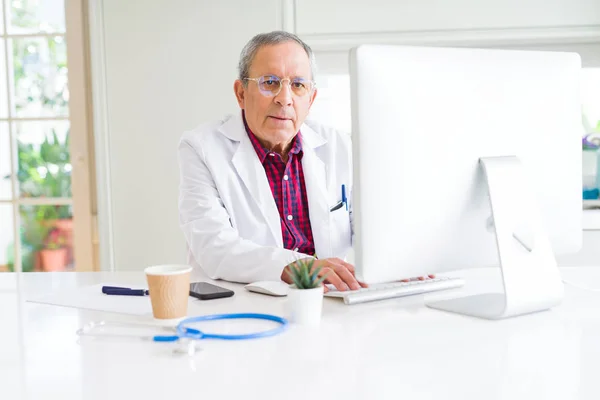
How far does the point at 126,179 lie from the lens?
10.2ft

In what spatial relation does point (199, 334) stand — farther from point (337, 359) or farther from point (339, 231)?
point (339, 231)

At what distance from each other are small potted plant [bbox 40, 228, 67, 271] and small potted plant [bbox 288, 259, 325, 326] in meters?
2.58

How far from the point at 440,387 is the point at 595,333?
0.40 m

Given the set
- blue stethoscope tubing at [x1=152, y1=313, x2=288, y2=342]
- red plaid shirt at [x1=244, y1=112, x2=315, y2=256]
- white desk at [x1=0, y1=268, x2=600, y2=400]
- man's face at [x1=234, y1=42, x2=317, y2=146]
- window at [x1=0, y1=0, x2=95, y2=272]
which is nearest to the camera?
white desk at [x1=0, y1=268, x2=600, y2=400]

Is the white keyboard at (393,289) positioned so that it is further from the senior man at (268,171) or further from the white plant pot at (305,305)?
the senior man at (268,171)

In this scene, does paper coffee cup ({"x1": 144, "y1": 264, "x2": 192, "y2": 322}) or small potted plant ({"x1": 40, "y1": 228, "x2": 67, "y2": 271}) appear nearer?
paper coffee cup ({"x1": 144, "y1": 264, "x2": 192, "y2": 322})

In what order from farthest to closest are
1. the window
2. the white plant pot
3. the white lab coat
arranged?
the window
the white lab coat
the white plant pot

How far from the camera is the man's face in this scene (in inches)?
74.1

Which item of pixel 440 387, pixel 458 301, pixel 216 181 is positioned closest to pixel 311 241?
pixel 216 181

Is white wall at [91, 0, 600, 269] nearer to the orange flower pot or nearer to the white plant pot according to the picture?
the orange flower pot

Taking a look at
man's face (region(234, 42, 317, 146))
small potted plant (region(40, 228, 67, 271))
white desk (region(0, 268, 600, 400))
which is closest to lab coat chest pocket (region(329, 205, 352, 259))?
man's face (region(234, 42, 317, 146))

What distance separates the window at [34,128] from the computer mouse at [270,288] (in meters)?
2.17

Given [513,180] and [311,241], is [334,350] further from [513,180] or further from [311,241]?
[311,241]

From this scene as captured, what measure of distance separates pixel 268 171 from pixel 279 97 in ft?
0.87
